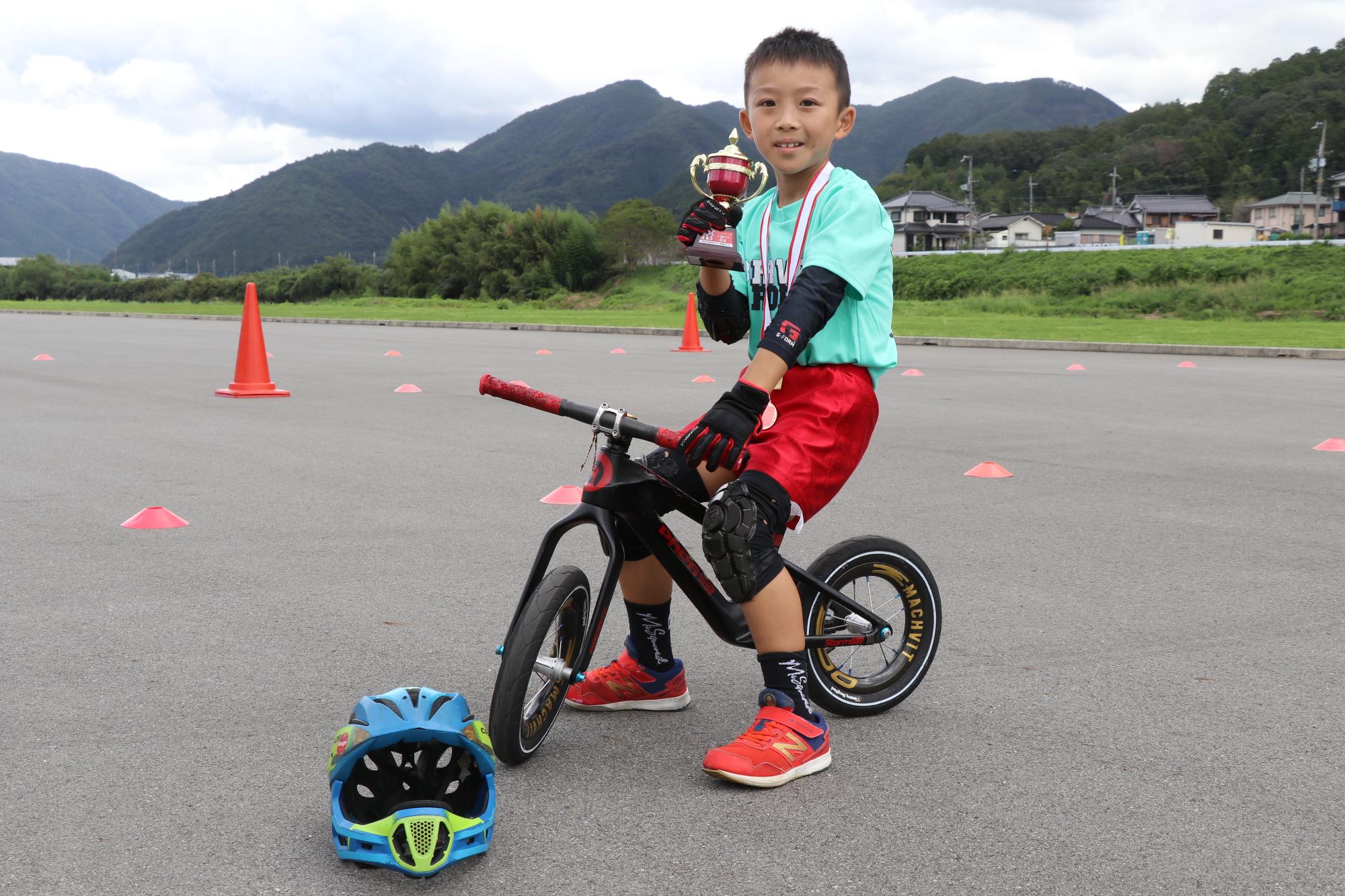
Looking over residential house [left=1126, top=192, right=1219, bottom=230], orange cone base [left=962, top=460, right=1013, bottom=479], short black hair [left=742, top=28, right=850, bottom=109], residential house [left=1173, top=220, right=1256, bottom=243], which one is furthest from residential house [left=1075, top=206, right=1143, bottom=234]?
short black hair [left=742, top=28, right=850, bottom=109]

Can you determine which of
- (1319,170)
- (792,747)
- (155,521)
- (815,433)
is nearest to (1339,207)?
(1319,170)

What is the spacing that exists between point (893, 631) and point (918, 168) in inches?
5016

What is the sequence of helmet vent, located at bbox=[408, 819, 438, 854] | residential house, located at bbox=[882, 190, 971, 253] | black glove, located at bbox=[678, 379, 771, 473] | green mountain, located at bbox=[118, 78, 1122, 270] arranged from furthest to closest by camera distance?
1. green mountain, located at bbox=[118, 78, 1122, 270]
2. residential house, located at bbox=[882, 190, 971, 253]
3. black glove, located at bbox=[678, 379, 771, 473]
4. helmet vent, located at bbox=[408, 819, 438, 854]

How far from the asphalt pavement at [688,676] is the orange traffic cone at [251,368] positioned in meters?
3.04

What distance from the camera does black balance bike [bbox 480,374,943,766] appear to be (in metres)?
2.91

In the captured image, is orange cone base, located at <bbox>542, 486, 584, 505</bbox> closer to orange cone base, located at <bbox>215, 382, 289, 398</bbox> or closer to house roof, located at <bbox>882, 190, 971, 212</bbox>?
orange cone base, located at <bbox>215, 382, 289, 398</bbox>

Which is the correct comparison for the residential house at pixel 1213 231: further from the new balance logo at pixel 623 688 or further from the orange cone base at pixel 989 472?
the new balance logo at pixel 623 688

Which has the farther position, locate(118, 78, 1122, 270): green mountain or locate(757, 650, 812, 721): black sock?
locate(118, 78, 1122, 270): green mountain

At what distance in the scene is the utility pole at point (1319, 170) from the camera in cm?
7075

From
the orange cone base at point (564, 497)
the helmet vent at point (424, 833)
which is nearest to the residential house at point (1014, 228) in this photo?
the orange cone base at point (564, 497)

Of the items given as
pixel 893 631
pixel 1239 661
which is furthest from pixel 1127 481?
pixel 893 631

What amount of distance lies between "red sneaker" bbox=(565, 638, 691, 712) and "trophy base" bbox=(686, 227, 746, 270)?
1080 millimetres

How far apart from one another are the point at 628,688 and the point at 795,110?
160 cm

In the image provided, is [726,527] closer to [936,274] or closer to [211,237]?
[936,274]
